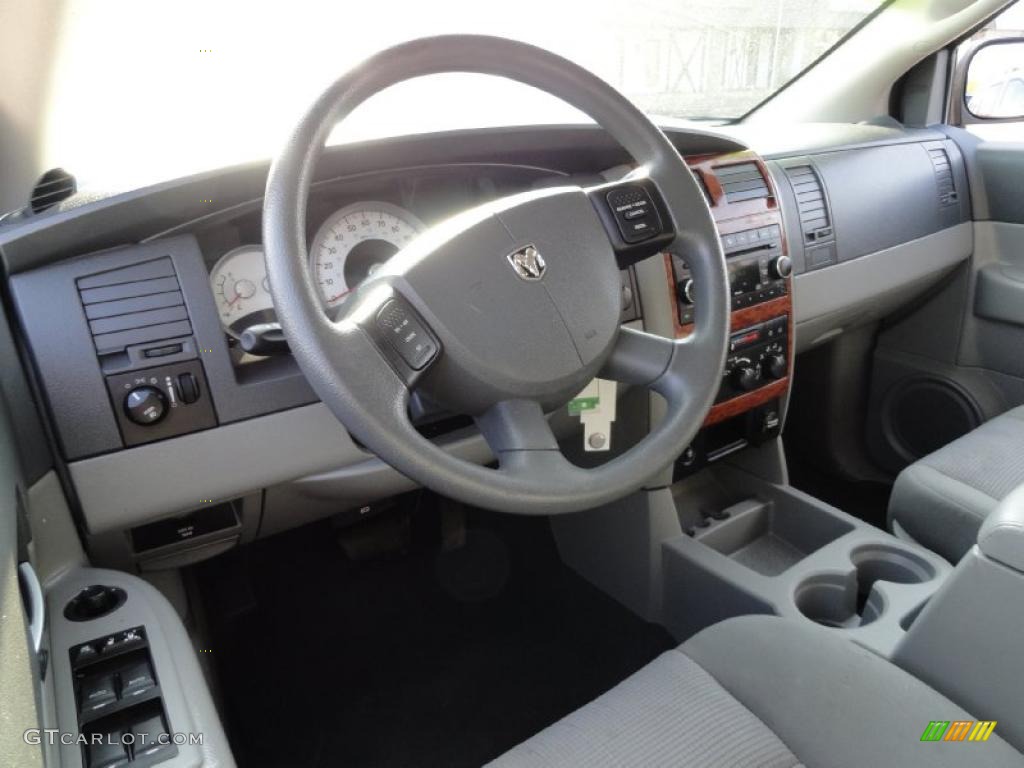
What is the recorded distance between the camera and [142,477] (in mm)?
1015

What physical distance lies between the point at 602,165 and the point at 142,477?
883 millimetres

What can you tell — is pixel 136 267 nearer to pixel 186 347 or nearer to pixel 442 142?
pixel 186 347

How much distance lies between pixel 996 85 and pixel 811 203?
3.51 ft

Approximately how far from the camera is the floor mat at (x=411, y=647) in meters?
1.52

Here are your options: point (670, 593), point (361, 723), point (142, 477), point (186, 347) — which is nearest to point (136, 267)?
point (186, 347)

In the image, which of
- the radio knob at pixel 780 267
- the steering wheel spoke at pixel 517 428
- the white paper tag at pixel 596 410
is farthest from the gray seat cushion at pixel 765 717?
the radio knob at pixel 780 267

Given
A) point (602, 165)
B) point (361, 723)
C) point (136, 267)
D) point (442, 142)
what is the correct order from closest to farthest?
point (136, 267), point (442, 142), point (602, 165), point (361, 723)

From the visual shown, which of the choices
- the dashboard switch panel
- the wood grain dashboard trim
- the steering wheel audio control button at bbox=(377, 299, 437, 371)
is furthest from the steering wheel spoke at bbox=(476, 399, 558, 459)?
the wood grain dashboard trim

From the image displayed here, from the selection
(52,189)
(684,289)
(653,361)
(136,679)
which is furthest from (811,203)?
(136,679)

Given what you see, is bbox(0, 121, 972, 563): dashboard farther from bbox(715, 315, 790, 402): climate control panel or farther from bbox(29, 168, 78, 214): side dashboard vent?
bbox(29, 168, 78, 214): side dashboard vent

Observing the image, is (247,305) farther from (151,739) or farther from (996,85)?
(996,85)

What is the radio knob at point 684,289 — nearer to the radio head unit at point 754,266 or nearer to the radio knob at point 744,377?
the radio head unit at point 754,266

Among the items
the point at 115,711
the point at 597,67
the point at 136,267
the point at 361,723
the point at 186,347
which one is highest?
the point at 597,67

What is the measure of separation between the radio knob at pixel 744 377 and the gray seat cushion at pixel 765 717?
2.20ft
